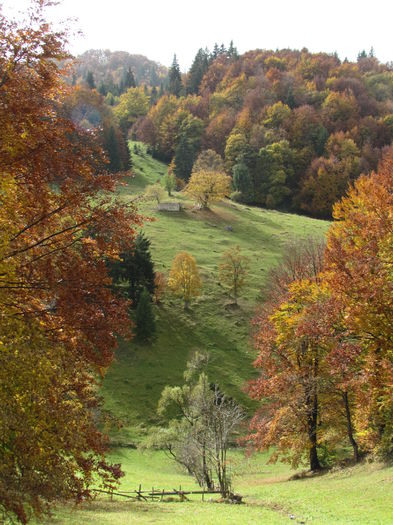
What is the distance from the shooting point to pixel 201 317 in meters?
58.9

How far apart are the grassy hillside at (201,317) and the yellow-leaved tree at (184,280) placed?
251cm

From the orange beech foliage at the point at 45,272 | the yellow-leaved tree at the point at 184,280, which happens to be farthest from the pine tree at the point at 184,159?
the orange beech foliage at the point at 45,272

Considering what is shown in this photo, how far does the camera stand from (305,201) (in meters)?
112

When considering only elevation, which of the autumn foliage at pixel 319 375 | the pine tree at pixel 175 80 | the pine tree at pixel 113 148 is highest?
the pine tree at pixel 175 80

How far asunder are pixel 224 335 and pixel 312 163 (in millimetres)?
73997

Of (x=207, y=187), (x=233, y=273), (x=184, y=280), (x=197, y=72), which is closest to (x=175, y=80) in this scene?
(x=197, y=72)

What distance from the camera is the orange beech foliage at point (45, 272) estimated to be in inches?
360

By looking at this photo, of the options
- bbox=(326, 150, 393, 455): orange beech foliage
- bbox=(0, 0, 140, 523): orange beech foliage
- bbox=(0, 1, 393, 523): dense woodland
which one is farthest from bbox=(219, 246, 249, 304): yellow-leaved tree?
bbox=(0, 0, 140, 523): orange beech foliage

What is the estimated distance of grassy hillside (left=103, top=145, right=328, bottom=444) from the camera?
47.5 m

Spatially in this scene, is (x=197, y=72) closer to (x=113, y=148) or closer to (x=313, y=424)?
(x=113, y=148)

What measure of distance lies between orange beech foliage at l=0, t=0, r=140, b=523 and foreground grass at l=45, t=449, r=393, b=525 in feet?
31.9

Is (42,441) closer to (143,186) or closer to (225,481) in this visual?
(225,481)

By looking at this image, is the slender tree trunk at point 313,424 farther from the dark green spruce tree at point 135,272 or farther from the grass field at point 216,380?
the dark green spruce tree at point 135,272

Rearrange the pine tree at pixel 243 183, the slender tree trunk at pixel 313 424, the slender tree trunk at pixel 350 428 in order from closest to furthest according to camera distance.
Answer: the slender tree trunk at pixel 350 428 < the slender tree trunk at pixel 313 424 < the pine tree at pixel 243 183
